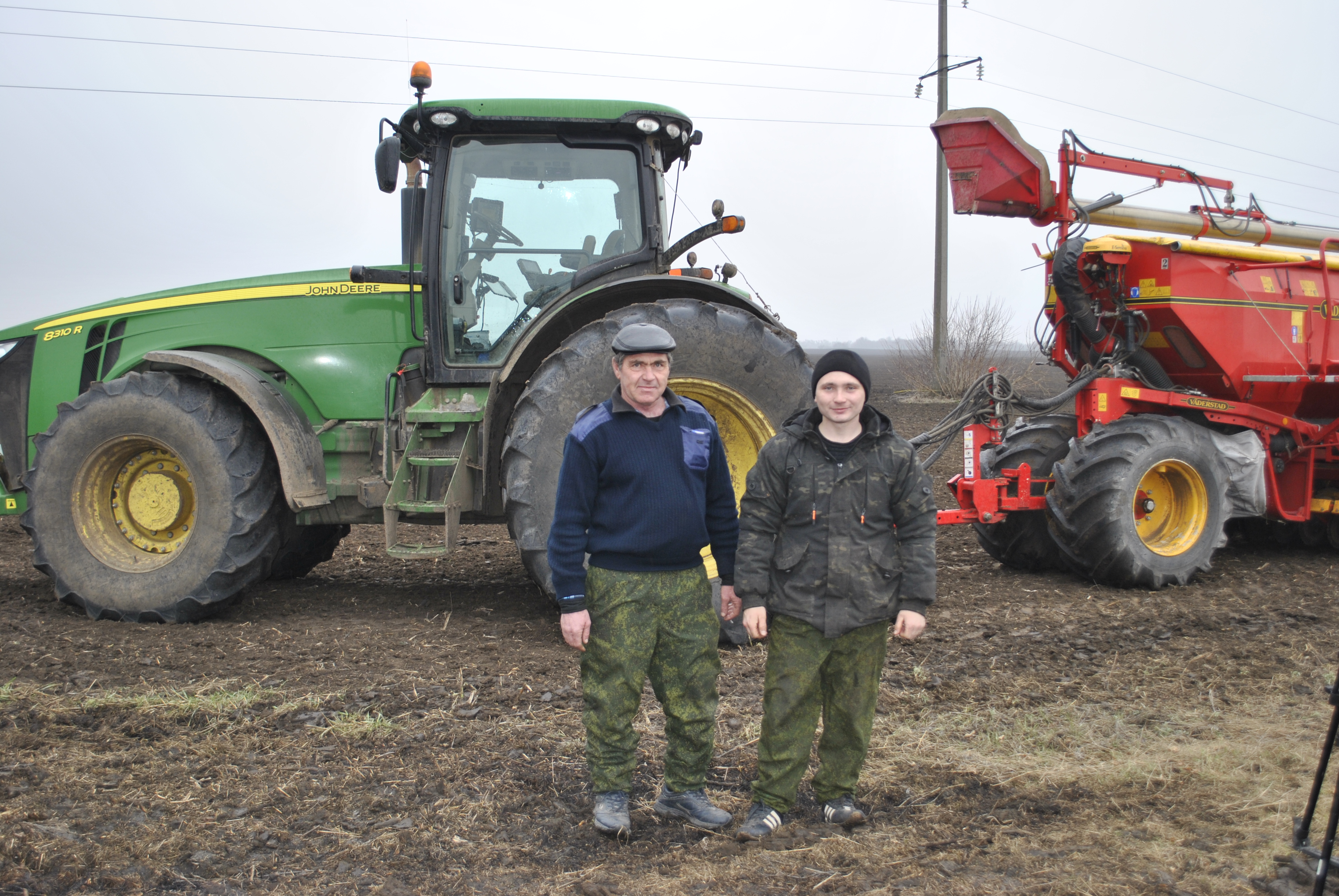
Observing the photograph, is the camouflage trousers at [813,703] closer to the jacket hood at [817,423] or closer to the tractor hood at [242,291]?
the jacket hood at [817,423]

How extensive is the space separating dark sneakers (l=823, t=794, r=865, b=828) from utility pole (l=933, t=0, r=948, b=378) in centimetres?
1594

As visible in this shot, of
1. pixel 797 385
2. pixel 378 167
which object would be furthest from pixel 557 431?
pixel 378 167

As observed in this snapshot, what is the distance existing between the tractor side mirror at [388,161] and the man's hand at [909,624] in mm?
3137

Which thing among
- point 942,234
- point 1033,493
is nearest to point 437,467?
point 1033,493

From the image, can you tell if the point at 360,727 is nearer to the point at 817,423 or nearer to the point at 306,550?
the point at 817,423

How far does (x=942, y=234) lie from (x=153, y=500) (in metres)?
15.0

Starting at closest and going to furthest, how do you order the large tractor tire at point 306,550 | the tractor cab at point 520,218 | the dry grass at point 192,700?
the dry grass at point 192,700 → the tractor cab at point 520,218 → the large tractor tire at point 306,550

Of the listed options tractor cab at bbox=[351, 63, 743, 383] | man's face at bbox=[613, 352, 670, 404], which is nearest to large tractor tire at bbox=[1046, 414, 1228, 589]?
tractor cab at bbox=[351, 63, 743, 383]

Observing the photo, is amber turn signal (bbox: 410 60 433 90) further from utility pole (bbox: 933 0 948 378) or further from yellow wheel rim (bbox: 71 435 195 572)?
utility pole (bbox: 933 0 948 378)

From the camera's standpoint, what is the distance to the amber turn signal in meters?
4.84

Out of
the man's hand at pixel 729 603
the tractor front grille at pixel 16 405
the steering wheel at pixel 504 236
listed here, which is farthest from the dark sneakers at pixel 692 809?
the tractor front grille at pixel 16 405

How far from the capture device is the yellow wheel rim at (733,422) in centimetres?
473

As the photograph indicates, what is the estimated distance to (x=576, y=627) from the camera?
9.61 ft

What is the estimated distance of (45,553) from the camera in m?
5.12
